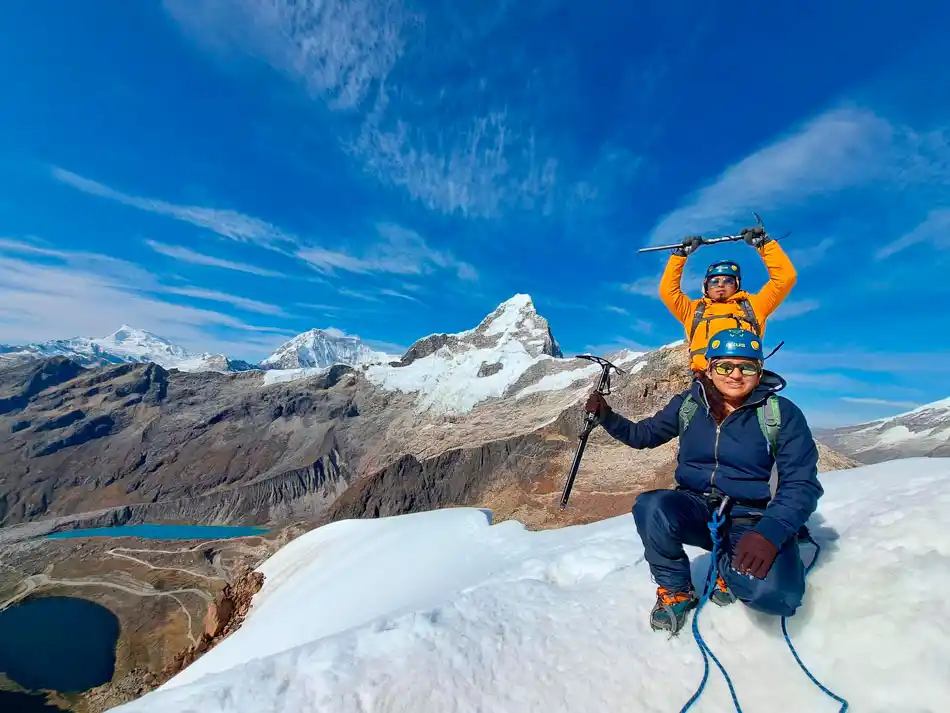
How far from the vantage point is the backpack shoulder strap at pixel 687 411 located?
5152 mm

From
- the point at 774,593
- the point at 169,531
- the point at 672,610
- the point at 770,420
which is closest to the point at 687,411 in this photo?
the point at 770,420

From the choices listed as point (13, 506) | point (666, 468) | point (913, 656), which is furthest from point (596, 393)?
point (13, 506)

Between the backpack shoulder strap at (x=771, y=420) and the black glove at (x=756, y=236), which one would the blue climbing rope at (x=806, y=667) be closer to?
the backpack shoulder strap at (x=771, y=420)

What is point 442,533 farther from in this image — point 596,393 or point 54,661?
point 54,661

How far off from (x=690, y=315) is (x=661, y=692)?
6.67 metres

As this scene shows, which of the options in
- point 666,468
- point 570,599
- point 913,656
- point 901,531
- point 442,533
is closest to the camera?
point 913,656

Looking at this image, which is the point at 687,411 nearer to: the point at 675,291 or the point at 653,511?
the point at 653,511

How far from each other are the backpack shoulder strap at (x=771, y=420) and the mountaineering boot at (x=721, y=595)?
4.66 ft

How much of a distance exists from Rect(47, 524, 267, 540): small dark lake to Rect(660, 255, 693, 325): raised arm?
175851 millimetres

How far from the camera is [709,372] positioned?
5.02m

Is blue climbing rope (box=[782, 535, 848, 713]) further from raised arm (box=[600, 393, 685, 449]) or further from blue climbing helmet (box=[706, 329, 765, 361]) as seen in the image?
blue climbing helmet (box=[706, 329, 765, 361])

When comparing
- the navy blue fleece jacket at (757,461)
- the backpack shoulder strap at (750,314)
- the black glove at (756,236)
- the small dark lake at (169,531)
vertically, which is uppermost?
the black glove at (756,236)

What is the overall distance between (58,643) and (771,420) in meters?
124

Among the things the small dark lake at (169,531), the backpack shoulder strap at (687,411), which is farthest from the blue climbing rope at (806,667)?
the small dark lake at (169,531)
